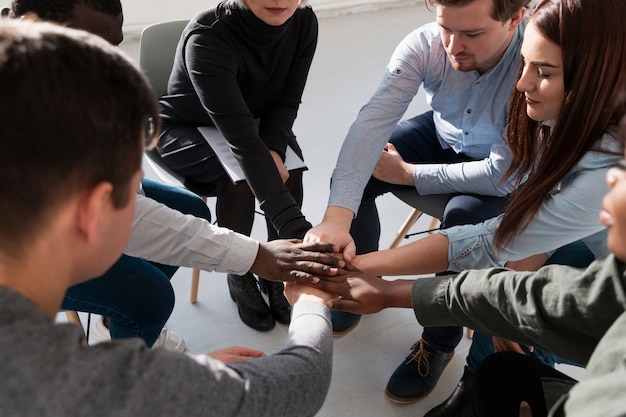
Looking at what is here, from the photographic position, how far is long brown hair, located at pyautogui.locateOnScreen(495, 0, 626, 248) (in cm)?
132

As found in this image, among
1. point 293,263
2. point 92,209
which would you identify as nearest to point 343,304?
point 293,263

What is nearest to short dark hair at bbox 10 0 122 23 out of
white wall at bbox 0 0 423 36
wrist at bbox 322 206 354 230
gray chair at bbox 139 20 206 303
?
gray chair at bbox 139 20 206 303

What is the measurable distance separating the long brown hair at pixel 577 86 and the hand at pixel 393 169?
1.32 ft

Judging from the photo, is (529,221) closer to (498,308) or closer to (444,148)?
(498,308)

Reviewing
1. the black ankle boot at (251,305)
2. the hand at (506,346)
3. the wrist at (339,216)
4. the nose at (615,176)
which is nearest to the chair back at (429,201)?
the wrist at (339,216)

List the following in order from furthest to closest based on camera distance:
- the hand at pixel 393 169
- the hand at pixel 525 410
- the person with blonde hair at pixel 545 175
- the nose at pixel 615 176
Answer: the hand at pixel 393 169, the person with blonde hair at pixel 545 175, the hand at pixel 525 410, the nose at pixel 615 176

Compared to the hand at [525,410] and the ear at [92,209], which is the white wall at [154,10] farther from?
the hand at [525,410]

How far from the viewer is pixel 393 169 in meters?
1.83

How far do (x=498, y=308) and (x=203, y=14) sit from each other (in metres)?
1.17

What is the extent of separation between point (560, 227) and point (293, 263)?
61cm

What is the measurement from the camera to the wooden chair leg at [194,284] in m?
1.99

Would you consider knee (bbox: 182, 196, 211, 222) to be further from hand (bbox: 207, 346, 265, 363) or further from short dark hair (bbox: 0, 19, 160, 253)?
short dark hair (bbox: 0, 19, 160, 253)

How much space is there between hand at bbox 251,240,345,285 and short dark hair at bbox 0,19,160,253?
0.73 m

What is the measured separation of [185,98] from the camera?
1877 millimetres
